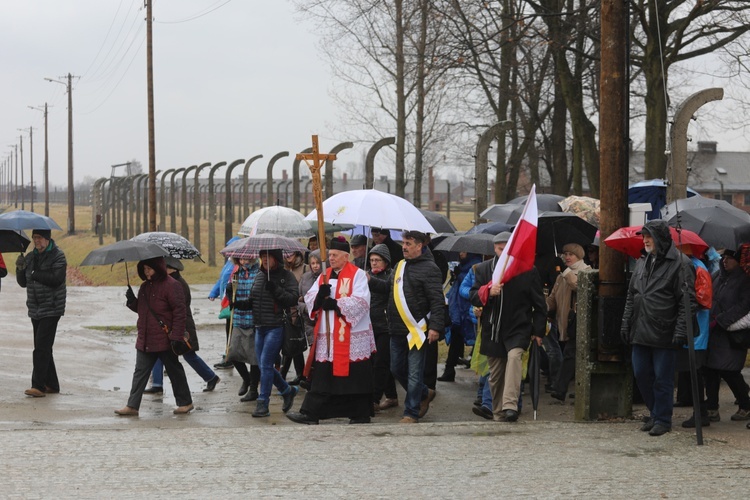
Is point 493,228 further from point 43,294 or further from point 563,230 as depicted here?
point 43,294

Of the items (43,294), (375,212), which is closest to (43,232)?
(43,294)

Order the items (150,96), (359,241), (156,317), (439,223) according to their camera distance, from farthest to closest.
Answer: (150,96), (439,223), (359,241), (156,317)

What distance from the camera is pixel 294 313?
11375 mm

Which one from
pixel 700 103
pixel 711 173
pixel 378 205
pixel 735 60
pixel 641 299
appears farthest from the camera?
pixel 711 173

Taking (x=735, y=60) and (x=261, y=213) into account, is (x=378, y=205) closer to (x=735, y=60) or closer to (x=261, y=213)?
(x=261, y=213)

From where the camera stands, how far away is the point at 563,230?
12234 mm

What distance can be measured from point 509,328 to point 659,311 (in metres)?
1.53

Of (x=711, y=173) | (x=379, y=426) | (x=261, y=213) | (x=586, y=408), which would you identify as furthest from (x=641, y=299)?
(x=711, y=173)

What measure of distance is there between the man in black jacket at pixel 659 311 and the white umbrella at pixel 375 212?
2.43 meters

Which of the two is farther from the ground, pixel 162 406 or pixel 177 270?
pixel 177 270

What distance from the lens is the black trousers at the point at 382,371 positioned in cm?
1121

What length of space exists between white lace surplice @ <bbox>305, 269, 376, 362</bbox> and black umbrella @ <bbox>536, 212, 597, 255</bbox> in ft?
9.83

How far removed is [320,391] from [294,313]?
5.09ft

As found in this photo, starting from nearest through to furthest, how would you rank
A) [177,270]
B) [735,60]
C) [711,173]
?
1. [177,270]
2. [735,60]
3. [711,173]
